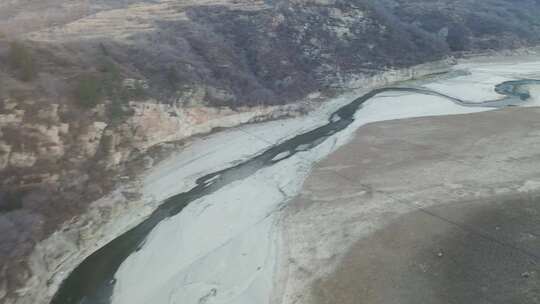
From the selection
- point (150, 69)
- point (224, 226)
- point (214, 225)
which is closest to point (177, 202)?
point (214, 225)

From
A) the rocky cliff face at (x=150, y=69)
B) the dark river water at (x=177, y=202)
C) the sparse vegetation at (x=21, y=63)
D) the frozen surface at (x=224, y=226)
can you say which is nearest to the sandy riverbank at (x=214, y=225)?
the frozen surface at (x=224, y=226)

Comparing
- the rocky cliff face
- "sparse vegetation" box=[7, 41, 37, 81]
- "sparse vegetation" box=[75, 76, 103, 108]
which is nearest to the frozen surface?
the rocky cliff face

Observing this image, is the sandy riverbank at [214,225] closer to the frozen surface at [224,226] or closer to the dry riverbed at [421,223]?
the frozen surface at [224,226]

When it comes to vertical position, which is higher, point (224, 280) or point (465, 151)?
point (465, 151)

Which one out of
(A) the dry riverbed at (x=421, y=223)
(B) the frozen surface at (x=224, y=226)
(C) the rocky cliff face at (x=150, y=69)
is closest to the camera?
(A) the dry riverbed at (x=421, y=223)

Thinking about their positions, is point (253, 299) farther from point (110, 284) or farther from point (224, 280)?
point (110, 284)

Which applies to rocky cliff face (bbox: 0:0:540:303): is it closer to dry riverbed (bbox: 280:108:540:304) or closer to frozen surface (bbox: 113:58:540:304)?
frozen surface (bbox: 113:58:540:304)

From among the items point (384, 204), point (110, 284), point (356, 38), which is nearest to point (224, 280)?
point (110, 284)
